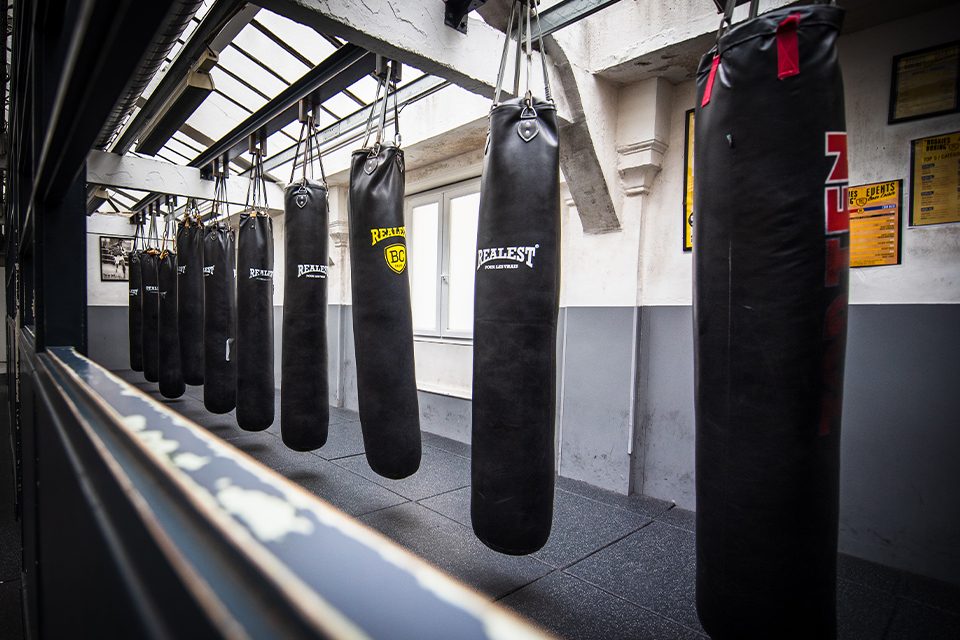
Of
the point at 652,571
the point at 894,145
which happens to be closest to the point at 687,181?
the point at 894,145

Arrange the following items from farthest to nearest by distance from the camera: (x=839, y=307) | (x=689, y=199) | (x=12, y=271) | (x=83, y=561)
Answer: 1. (x=12, y=271)
2. (x=689, y=199)
3. (x=839, y=307)
4. (x=83, y=561)

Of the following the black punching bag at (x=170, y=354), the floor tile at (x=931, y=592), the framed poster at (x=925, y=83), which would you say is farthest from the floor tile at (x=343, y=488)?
the framed poster at (x=925, y=83)

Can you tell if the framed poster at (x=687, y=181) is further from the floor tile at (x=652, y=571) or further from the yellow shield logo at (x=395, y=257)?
the yellow shield logo at (x=395, y=257)

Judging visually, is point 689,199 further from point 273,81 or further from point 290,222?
point 273,81

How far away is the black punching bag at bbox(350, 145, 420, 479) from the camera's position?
190 centimetres

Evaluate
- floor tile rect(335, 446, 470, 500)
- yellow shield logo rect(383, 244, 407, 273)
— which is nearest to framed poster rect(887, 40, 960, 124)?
yellow shield logo rect(383, 244, 407, 273)

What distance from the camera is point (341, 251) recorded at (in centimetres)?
550

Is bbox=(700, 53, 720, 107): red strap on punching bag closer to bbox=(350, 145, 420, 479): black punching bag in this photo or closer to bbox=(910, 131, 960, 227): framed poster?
bbox=(350, 145, 420, 479): black punching bag

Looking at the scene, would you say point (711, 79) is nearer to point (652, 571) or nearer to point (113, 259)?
point (652, 571)

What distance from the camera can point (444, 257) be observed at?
4.64 m

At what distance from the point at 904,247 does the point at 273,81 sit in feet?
14.7

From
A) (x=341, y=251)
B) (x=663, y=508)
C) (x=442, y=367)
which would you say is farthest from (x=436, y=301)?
(x=663, y=508)

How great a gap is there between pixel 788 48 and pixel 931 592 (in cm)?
229

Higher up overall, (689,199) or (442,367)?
(689,199)
